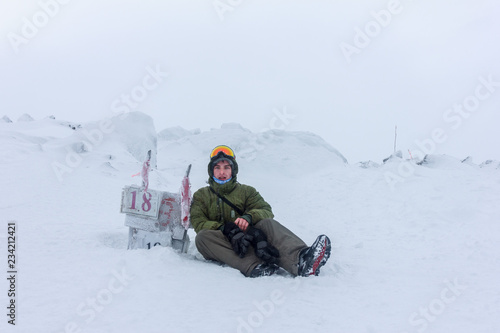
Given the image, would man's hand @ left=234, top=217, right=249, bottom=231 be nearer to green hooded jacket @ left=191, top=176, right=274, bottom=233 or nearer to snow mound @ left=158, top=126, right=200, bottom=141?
green hooded jacket @ left=191, top=176, right=274, bottom=233

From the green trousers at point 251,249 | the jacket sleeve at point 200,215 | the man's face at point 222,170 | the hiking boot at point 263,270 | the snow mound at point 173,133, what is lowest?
the snow mound at point 173,133

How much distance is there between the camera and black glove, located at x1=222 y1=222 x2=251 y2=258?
3482mm

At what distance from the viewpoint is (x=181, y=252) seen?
3.95 meters

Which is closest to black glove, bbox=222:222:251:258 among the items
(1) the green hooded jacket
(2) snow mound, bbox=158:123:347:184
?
(1) the green hooded jacket

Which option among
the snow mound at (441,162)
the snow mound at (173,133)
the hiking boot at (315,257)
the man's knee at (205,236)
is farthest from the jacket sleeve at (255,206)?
the snow mound at (173,133)

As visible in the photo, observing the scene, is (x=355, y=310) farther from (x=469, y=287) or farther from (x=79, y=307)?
(x=79, y=307)

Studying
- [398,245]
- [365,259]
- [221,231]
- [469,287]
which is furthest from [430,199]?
[221,231]

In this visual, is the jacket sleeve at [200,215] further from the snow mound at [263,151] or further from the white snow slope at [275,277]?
the snow mound at [263,151]

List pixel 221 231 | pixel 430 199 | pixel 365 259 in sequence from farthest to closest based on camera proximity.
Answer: pixel 430 199
pixel 365 259
pixel 221 231

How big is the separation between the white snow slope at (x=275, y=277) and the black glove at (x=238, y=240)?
197 millimetres

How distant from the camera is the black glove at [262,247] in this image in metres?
3.48

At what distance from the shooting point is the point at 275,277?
3385 millimetres

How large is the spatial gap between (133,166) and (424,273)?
9479 mm

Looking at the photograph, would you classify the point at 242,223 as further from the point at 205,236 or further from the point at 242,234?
the point at 205,236
